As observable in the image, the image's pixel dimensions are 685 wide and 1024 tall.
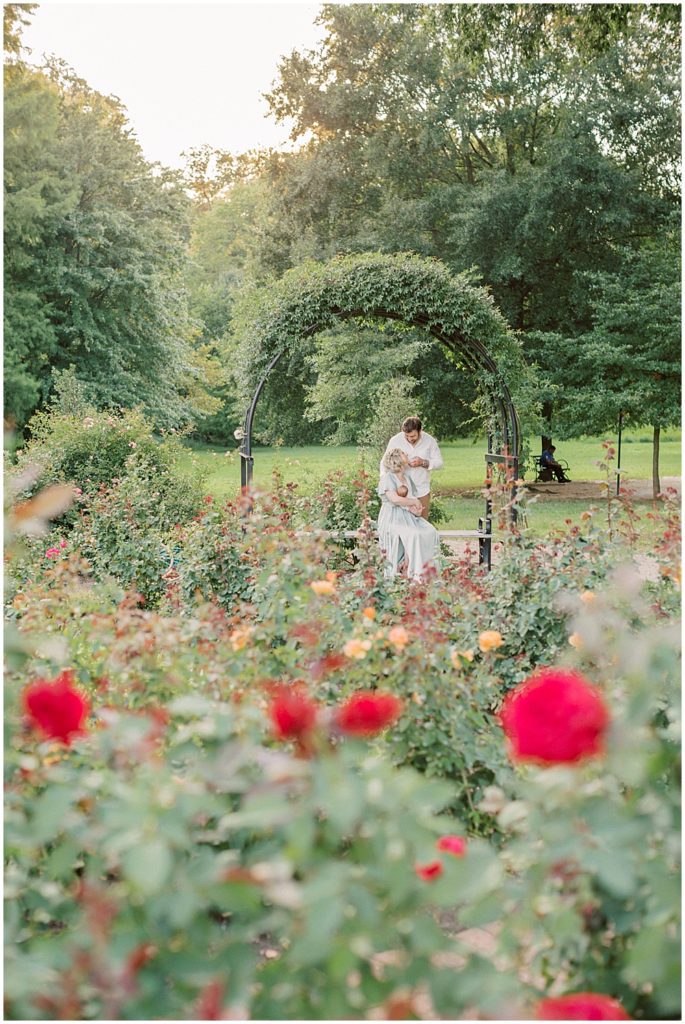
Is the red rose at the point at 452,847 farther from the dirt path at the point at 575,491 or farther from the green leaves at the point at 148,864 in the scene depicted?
the dirt path at the point at 575,491

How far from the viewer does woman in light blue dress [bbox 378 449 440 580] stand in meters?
6.09

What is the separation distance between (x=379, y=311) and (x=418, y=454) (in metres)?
1.87

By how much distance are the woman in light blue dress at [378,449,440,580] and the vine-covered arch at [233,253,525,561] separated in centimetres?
144

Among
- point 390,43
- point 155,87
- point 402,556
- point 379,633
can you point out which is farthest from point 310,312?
point 155,87

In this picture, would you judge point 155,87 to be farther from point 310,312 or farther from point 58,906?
point 58,906

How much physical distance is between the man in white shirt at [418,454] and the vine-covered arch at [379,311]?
1125 millimetres

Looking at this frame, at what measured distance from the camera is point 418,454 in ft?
21.0

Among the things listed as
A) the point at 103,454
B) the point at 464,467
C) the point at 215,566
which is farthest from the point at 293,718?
the point at 464,467

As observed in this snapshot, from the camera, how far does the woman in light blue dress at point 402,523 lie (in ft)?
20.0

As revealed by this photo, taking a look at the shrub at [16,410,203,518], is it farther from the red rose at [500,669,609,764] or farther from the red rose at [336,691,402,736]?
the red rose at [500,669,609,764]

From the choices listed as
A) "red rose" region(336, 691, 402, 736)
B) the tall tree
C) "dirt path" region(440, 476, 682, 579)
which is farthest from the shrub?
the tall tree

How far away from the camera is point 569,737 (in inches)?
41.7

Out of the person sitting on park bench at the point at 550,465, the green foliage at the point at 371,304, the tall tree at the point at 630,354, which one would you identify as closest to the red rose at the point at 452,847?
the green foliage at the point at 371,304

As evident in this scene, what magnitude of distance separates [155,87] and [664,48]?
10.1 meters
